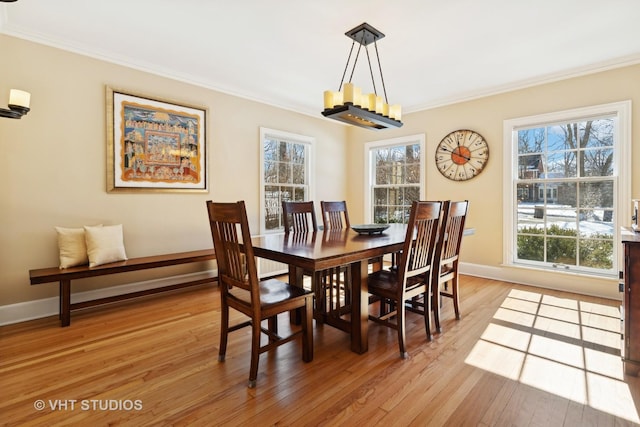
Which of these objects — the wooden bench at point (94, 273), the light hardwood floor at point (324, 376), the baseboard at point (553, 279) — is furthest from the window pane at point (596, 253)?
the wooden bench at point (94, 273)

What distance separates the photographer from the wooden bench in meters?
2.69

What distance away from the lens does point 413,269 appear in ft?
7.63

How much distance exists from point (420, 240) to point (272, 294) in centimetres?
112

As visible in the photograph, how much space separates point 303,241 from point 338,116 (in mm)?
1062

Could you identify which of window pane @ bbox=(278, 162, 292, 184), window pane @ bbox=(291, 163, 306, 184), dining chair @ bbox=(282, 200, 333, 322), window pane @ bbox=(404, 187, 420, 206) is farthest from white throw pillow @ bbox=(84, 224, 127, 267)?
window pane @ bbox=(404, 187, 420, 206)

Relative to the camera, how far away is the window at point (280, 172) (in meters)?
4.63

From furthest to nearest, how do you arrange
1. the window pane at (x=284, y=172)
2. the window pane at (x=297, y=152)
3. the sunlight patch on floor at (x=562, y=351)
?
the window pane at (x=297, y=152), the window pane at (x=284, y=172), the sunlight patch on floor at (x=562, y=351)

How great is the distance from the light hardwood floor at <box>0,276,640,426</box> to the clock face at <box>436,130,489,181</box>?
2.18 meters

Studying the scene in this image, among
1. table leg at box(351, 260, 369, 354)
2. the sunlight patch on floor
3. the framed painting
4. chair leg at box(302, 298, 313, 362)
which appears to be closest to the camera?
the sunlight patch on floor

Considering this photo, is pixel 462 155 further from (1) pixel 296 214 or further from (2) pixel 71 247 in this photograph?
(2) pixel 71 247

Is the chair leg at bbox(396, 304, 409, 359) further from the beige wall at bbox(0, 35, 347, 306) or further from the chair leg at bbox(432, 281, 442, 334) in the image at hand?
the beige wall at bbox(0, 35, 347, 306)

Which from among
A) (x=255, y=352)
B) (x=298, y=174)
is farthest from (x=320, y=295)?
(x=298, y=174)

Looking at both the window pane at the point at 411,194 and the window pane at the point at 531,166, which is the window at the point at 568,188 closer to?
the window pane at the point at 531,166

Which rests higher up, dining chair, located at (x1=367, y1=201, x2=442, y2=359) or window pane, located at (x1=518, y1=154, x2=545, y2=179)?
window pane, located at (x1=518, y1=154, x2=545, y2=179)
